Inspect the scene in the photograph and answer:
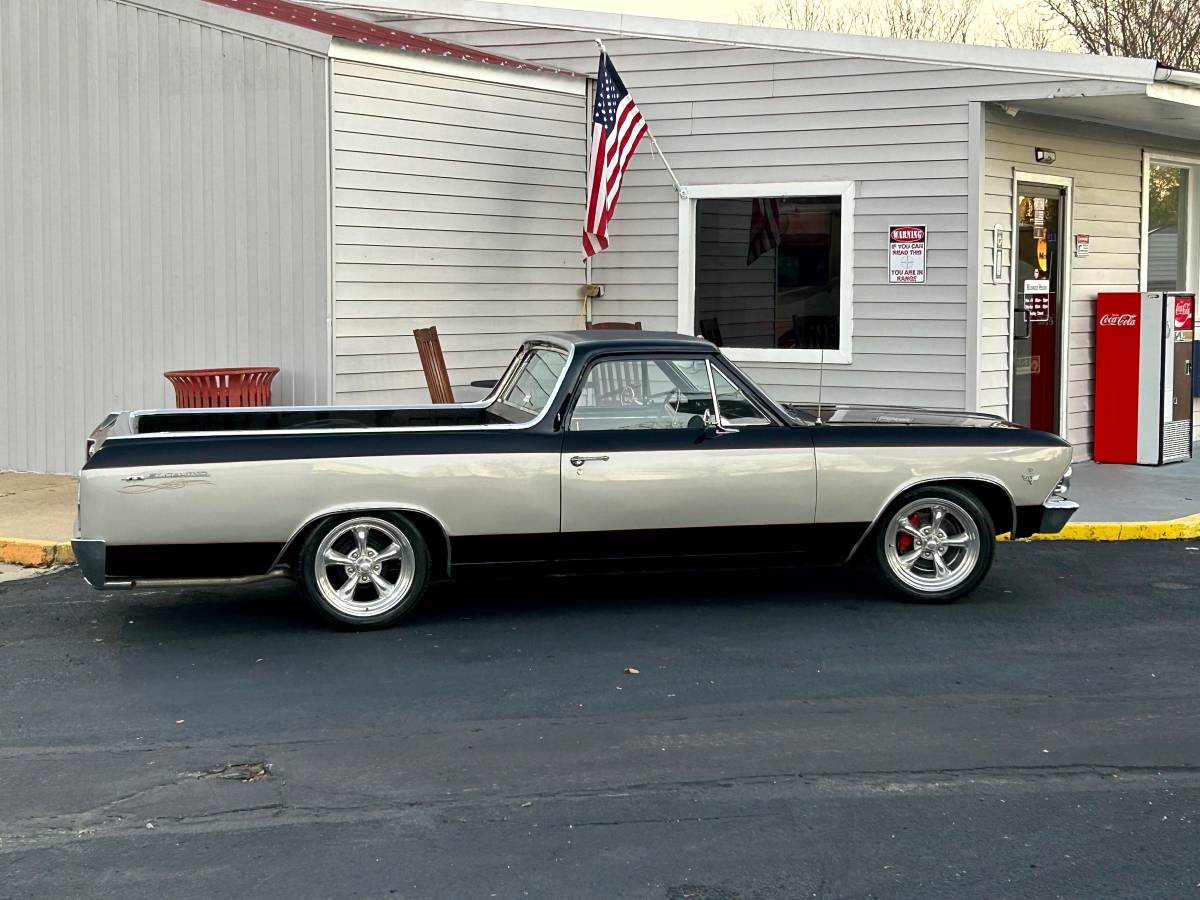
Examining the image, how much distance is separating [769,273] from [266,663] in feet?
22.9

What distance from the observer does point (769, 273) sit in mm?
12703

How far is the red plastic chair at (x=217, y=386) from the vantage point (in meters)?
10.8

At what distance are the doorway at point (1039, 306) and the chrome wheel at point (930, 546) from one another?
16.7ft

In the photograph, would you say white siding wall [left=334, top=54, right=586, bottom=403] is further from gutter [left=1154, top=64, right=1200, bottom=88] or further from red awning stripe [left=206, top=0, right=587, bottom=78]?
gutter [left=1154, top=64, right=1200, bottom=88]

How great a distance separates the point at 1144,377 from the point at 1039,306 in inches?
44.4

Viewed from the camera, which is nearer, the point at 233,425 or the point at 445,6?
the point at 233,425

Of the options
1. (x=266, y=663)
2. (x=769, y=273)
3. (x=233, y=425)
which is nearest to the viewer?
(x=266, y=663)

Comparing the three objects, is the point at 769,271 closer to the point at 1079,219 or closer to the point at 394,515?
the point at 1079,219

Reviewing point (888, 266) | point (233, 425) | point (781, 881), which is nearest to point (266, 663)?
point (233, 425)

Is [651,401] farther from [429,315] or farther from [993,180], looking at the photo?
[993,180]

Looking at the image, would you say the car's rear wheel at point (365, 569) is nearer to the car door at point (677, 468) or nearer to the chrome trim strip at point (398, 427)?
the chrome trim strip at point (398, 427)

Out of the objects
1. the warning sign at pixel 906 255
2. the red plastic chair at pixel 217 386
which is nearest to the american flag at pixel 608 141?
the warning sign at pixel 906 255

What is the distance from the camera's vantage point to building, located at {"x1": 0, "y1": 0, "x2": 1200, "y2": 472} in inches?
440

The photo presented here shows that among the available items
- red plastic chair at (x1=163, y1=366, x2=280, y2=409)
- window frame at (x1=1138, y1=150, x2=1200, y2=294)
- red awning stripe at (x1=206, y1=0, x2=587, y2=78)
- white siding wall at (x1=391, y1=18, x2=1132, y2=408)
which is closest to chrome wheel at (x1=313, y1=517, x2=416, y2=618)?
red plastic chair at (x1=163, y1=366, x2=280, y2=409)
